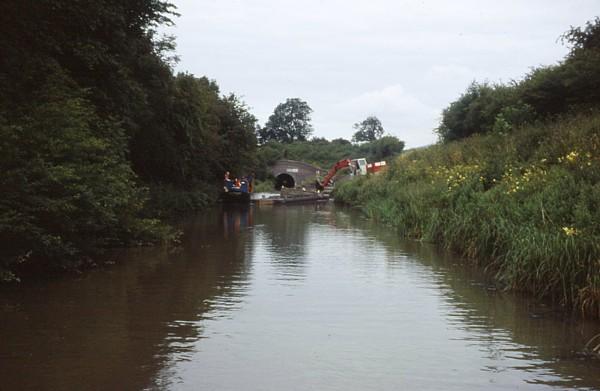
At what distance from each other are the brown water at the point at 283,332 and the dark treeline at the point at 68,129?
93 cm

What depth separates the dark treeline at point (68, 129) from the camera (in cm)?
1107

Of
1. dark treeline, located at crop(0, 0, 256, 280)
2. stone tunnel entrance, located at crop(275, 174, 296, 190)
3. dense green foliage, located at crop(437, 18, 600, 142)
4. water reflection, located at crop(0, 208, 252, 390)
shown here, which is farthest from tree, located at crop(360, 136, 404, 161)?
water reflection, located at crop(0, 208, 252, 390)

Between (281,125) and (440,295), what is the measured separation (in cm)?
12491

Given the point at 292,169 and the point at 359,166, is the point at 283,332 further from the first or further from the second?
the point at 292,169

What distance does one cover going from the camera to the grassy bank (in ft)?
33.1

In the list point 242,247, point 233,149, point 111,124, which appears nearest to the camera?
point 111,124

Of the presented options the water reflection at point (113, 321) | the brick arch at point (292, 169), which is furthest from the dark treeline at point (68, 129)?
the brick arch at point (292, 169)

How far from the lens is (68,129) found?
1275 cm

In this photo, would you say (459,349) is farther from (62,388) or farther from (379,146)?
(379,146)

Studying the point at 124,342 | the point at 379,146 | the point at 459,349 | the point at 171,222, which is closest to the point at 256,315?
the point at 124,342

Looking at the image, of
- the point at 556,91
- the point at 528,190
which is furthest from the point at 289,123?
the point at 528,190

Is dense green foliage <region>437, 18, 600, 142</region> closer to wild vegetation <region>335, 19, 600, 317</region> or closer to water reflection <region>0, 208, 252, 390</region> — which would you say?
wild vegetation <region>335, 19, 600, 317</region>

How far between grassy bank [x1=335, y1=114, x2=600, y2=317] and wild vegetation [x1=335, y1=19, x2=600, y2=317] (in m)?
0.02

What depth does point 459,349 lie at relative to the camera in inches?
310
